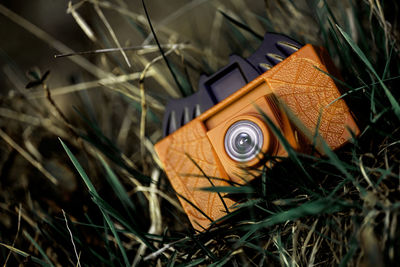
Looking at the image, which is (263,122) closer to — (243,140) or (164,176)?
(243,140)

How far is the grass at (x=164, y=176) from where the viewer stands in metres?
0.68

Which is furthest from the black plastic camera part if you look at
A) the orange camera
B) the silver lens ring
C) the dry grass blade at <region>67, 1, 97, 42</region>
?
the dry grass blade at <region>67, 1, 97, 42</region>

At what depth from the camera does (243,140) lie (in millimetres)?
786

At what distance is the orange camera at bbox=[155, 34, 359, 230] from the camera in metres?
0.77

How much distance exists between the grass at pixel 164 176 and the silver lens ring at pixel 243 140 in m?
0.08

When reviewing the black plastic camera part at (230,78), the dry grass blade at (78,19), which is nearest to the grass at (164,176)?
the dry grass blade at (78,19)

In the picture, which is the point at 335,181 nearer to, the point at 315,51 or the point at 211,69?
the point at 315,51

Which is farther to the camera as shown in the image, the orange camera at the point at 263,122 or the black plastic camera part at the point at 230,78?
the black plastic camera part at the point at 230,78

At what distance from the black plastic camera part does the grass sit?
0.12 meters

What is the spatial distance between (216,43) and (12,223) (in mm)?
1169

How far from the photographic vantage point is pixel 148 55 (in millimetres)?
1506

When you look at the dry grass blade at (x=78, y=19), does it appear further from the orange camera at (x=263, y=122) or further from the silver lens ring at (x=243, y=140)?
the silver lens ring at (x=243, y=140)

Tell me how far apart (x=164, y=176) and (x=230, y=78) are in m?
0.45

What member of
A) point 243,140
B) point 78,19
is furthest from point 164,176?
point 78,19
